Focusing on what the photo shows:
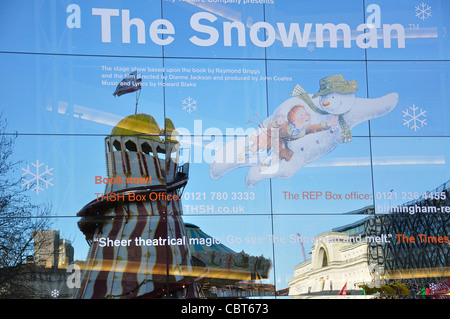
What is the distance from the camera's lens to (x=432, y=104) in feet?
17.4

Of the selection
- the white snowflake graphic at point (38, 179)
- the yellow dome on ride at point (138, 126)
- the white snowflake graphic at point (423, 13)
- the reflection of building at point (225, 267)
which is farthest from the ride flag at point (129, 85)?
the white snowflake graphic at point (423, 13)

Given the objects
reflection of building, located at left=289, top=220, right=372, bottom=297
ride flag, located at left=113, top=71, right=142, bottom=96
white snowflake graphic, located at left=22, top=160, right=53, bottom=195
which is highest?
ride flag, located at left=113, top=71, right=142, bottom=96

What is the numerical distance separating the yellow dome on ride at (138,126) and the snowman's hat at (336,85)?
129 cm

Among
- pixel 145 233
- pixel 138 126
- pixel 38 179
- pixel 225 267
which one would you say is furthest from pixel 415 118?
pixel 38 179

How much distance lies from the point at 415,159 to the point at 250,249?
150cm

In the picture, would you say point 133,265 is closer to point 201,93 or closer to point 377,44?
point 201,93

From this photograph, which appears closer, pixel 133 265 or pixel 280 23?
pixel 133 265

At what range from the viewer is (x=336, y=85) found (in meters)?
5.26

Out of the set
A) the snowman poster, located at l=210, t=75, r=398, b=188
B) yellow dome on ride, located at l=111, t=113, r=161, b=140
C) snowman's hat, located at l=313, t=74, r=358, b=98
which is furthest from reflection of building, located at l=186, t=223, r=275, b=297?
snowman's hat, located at l=313, t=74, r=358, b=98

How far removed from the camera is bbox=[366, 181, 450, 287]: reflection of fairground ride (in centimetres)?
507

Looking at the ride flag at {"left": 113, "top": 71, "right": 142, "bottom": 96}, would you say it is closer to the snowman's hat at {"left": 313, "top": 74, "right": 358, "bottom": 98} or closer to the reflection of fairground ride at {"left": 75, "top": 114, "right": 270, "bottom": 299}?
the reflection of fairground ride at {"left": 75, "top": 114, "right": 270, "bottom": 299}

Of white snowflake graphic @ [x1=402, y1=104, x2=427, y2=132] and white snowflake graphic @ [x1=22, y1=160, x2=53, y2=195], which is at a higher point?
white snowflake graphic @ [x1=402, y1=104, x2=427, y2=132]

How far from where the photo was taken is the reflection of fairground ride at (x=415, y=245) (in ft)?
16.6
